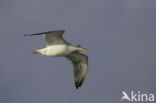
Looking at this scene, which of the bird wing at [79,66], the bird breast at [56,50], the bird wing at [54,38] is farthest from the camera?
the bird wing at [79,66]

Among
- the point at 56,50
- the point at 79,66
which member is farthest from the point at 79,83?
the point at 56,50

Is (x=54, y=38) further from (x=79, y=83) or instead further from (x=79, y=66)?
(x=79, y=83)

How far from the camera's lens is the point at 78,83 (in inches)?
875

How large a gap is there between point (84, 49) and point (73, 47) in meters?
1.09

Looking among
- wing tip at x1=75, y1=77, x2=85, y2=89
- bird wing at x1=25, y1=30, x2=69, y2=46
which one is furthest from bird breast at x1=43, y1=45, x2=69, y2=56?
wing tip at x1=75, y1=77, x2=85, y2=89

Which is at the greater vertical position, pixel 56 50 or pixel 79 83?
pixel 56 50

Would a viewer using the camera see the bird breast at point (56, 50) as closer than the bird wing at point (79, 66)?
Yes

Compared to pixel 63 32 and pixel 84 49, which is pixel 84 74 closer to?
pixel 84 49

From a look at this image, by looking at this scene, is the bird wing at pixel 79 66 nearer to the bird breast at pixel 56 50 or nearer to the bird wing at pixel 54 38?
the bird breast at pixel 56 50

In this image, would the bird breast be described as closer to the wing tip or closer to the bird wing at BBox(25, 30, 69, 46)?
the bird wing at BBox(25, 30, 69, 46)

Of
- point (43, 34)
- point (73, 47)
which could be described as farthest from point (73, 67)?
point (43, 34)

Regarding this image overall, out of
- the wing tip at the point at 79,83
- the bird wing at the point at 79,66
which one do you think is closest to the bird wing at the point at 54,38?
the bird wing at the point at 79,66

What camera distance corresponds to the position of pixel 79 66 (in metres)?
22.3

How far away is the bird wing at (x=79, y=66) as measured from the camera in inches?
873
